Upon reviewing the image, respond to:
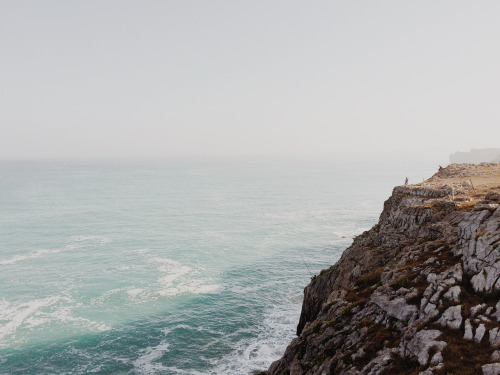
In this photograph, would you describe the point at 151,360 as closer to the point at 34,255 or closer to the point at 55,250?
the point at 34,255

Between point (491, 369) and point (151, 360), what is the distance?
4014cm

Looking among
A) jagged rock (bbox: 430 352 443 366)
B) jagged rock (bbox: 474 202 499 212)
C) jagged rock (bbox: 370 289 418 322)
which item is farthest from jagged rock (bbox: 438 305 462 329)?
jagged rock (bbox: 474 202 499 212)

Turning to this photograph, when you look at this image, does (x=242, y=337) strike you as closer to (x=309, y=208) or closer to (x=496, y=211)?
(x=496, y=211)

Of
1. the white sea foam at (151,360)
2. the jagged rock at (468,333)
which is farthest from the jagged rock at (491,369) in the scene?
the white sea foam at (151,360)

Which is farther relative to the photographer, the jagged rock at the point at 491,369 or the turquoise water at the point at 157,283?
the turquoise water at the point at 157,283

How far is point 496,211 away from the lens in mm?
30297

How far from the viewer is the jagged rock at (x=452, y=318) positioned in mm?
23578

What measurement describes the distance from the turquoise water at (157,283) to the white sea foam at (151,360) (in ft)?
0.46

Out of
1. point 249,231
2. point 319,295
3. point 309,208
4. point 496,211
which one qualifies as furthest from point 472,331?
point 309,208

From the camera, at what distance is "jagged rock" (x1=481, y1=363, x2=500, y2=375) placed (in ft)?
62.2

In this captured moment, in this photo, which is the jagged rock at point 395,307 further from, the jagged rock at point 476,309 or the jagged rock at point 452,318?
the jagged rock at point 476,309

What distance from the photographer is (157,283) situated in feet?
232

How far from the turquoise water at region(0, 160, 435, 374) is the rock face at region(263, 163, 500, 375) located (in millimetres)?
17874

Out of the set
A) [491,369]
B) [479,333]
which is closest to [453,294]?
[479,333]
